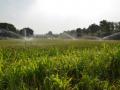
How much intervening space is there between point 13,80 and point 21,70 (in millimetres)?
478

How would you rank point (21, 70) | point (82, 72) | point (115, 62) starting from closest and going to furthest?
point (21, 70)
point (82, 72)
point (115, 62)

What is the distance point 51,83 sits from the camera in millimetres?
7031

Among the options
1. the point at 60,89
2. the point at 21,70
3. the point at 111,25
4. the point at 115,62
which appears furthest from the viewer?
the point at 111,25

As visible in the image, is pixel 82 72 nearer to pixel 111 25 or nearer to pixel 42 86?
pixel 42 86

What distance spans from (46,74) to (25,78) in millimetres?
517

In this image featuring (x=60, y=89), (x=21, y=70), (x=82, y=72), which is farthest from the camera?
(x=82, y=72)

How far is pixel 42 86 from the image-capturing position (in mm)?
7301

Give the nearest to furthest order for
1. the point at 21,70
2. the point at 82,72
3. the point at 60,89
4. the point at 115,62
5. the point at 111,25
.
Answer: the point at 60,89
the point at 21,70
the point at 82,72
the point at 115,62
the point at 111,25

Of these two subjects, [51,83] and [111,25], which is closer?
[51,83]

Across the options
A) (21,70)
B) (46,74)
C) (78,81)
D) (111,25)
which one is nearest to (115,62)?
(78,81)

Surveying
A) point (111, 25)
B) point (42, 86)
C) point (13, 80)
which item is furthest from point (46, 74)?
point (111, 25)

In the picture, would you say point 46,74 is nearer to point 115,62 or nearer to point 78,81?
point 78,81

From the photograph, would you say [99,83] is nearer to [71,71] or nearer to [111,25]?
[71,71]

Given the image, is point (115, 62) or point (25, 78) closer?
point (25, 78)
